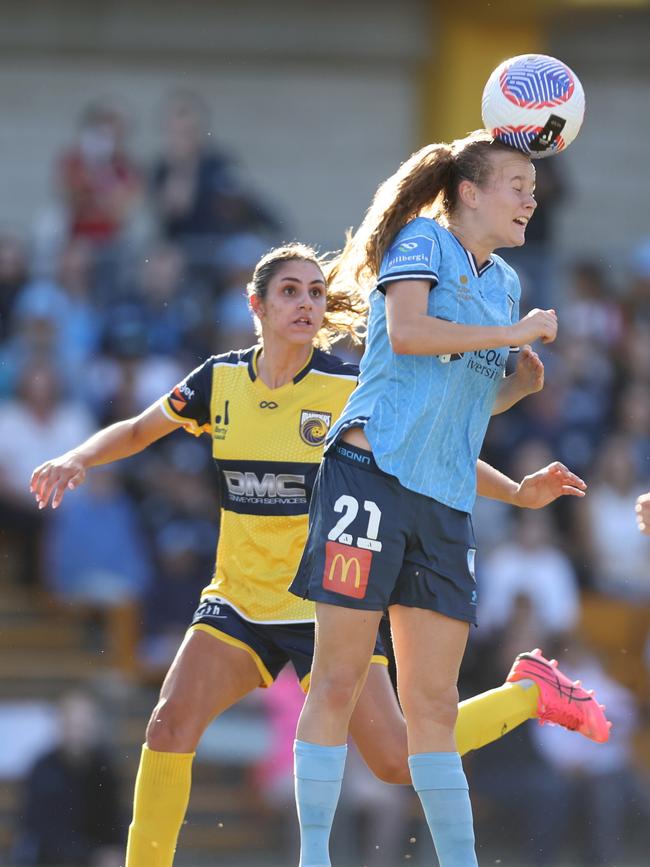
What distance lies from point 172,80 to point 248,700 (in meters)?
7.03

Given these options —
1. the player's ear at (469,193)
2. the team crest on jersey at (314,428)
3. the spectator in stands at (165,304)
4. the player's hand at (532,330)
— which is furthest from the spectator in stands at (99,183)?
the player's hand at (532,330)

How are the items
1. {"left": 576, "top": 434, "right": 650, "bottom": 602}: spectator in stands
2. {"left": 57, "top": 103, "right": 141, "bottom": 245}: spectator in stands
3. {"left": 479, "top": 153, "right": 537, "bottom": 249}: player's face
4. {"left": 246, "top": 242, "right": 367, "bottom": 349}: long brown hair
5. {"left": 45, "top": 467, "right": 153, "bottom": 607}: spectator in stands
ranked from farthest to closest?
{"left": 57, "top": 103, "right": 141, "bottom": 245}: spectator in stands → {"left": 576, "top": 434, "right": 650, "bottom": 602}: spectator in stands → {"left": 45, "top": 467, "right": 153, "bottom": 607}: spectator in stands → {"left": 246, "top": 242, "right": 367, "bottom": 349}: long brown hair → {"left": 479, "top": 153, "right": 537, "bottom": 249}: player's face

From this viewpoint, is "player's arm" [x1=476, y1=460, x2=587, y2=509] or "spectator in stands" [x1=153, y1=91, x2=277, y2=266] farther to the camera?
"spectator in stands" [x1=153, y1=91, x2=277, y2=266]

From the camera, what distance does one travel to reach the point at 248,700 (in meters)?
10.3

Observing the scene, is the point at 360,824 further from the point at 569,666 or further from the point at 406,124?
the point at 406,124

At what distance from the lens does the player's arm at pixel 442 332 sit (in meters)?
4.64

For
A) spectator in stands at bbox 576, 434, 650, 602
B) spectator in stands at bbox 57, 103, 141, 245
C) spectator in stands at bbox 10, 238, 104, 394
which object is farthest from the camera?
spectator in stands at bbox 57, 103, 141, 245

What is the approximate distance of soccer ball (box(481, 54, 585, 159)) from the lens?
16.3ft

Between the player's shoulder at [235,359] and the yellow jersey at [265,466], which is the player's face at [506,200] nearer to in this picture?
the yellow jersey at [265,466]

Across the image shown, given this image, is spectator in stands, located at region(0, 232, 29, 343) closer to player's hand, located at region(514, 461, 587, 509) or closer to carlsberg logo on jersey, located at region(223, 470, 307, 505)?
carlsberg logo on jersey, located at region(223, 470, 307, 505)

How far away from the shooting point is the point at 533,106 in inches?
196

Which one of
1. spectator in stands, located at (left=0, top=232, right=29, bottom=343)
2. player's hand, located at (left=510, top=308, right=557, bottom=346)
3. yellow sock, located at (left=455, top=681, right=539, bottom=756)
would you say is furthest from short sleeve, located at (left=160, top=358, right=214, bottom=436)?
spectator in stands, located at (left=0, top=232, right=29, bottom=343)

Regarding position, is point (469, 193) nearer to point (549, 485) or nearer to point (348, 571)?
point (549, 485)

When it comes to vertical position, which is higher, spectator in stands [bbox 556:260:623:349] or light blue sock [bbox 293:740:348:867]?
light blue sock [bbox 293:740:348:867]
